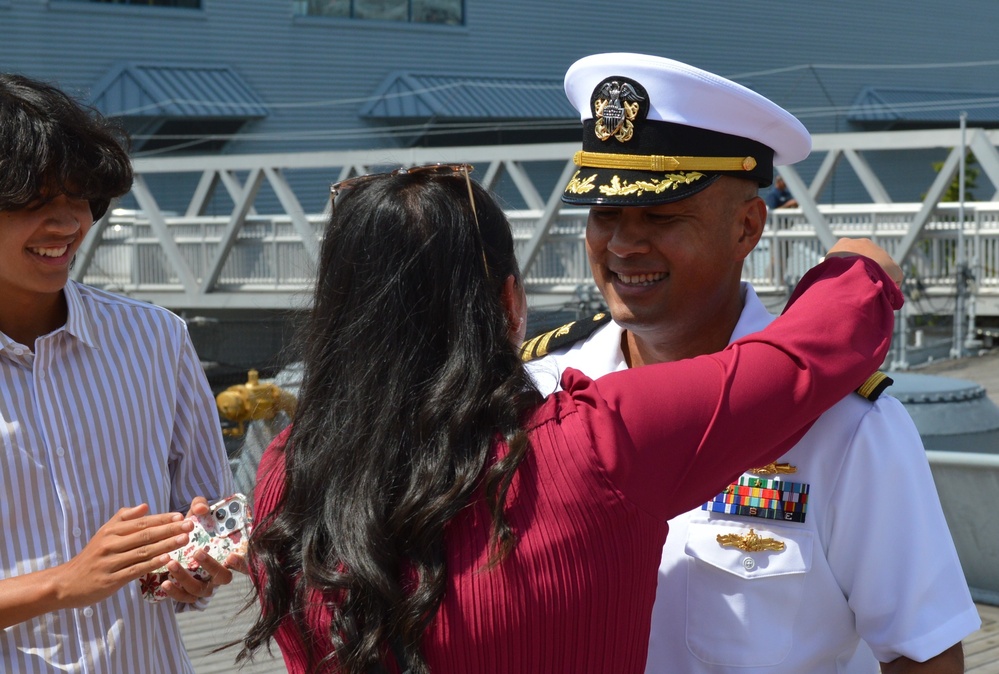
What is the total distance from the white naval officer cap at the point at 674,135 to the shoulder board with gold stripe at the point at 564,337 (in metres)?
0.39

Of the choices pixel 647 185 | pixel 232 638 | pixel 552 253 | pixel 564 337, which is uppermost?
pixel 647 185

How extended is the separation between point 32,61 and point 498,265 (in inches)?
942

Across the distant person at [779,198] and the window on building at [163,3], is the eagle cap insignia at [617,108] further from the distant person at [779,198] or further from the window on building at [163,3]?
the window on building at [163,3]

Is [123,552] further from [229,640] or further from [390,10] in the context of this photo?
[390,10]

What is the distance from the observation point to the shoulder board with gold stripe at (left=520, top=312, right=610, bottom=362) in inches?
98.0

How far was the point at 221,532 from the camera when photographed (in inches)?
76.4

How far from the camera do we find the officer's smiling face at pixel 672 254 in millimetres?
2094

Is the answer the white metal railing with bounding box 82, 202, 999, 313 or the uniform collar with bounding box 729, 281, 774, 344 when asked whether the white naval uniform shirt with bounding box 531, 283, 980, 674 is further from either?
the white metal railing with bounding box 82, 202, 999, 313

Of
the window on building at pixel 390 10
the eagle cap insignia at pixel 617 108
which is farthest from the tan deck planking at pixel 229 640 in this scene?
the window on building at pixel 390 10

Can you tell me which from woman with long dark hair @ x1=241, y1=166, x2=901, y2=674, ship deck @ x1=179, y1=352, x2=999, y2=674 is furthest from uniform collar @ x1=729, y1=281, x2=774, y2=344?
ship deck @ x1=179, y1=352, x2=999, y2=674

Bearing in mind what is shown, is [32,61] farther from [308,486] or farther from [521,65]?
[308,486]

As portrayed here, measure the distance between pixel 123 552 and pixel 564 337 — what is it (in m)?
0.98

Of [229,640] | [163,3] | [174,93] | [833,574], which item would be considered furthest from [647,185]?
[163,3]

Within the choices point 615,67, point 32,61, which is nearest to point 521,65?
point 32,61
